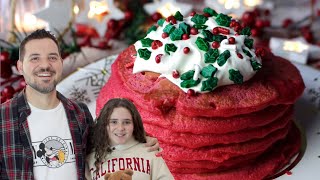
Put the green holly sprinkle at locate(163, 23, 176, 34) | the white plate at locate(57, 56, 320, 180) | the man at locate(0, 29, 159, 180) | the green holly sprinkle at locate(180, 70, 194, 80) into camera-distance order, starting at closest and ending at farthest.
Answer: the man at locate(0, 29, 159, 180) → the green holly sprinkle at locate(180, 70, 194, 80) → the green holly sprinkle at locate(163, 23, 176, 34) → the white plate at locate(57, 56, 320, 180)

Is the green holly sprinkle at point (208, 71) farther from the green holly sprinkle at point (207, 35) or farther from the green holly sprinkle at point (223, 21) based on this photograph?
the green holly sprinkle at point (223, 21)

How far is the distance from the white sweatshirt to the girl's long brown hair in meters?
0.01

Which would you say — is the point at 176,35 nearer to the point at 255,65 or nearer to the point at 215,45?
the point at 215,45

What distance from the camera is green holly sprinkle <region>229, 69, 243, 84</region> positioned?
5.65 feet

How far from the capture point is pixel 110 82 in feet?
6.36

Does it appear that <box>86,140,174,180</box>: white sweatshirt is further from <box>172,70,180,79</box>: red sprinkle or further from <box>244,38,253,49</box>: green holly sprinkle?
<box>244,38,253,49</box>: green holly sprinkle

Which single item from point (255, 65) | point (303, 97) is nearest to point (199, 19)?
point (255, 65)

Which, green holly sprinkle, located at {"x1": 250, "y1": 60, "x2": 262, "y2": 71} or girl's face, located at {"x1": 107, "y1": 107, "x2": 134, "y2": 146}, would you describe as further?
green holly sprinkle, located at {"x1": 250, "y1": 60, "x2": 262, "y2": 71}

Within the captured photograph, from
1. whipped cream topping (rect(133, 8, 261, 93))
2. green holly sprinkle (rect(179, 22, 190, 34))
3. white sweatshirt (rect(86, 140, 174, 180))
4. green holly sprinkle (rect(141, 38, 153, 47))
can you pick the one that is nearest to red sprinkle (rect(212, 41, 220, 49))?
whipped cream topping (rect(133, 8, 261, 93))

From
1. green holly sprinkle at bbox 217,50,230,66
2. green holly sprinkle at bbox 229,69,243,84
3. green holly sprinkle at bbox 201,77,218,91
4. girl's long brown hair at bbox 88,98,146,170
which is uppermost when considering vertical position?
green holly sprinkle at bbox 217,50,230,66

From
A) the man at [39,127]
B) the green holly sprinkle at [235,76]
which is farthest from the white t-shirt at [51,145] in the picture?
the green holly sprinkle at [235,76]

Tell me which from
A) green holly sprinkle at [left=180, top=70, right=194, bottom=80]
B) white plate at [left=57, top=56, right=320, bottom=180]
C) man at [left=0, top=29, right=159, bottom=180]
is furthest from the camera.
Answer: white plate at [left=57, top=56, right=320, bottom=180]

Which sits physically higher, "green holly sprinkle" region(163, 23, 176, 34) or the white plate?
"green holly sprinkle" region(163, 23, 176, 34)

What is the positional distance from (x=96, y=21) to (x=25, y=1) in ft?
1.96
